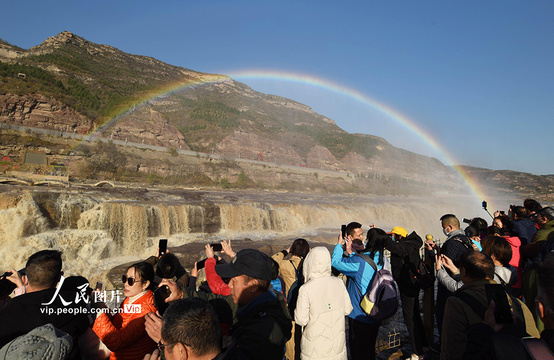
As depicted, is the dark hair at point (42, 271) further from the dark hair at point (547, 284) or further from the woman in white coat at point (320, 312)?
the dark hair at point (547, 284)

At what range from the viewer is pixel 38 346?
1383 millimetres

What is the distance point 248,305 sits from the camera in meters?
→ 1.92

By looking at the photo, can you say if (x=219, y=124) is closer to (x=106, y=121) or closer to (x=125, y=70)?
(x=106, y=121)

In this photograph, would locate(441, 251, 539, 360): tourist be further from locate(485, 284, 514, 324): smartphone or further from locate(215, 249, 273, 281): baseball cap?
locate(215, 249, 273, 281): baseball cap

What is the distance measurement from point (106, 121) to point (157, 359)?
71076 mm

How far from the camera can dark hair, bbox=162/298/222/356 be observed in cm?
138

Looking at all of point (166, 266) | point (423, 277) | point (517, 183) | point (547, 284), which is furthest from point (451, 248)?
point (517, 183)

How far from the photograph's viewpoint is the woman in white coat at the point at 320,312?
8.69ft

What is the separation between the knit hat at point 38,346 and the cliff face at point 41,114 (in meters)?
53.5

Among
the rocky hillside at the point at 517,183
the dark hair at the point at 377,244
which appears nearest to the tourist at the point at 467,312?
the dark hair at the point at 377,244

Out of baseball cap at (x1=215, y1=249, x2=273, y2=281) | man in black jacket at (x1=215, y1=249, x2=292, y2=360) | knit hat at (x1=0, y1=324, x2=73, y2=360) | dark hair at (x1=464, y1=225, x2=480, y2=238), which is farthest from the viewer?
dark hair at (x1=464, y1=225, x2=480, y2=238)

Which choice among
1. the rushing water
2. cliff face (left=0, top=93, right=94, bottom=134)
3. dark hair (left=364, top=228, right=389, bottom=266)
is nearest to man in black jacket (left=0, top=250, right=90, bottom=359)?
dark hair (left=364, top=228, right=389, bottom=266)

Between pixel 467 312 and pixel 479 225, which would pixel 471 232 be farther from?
pixel 467 312

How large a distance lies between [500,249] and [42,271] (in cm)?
404
